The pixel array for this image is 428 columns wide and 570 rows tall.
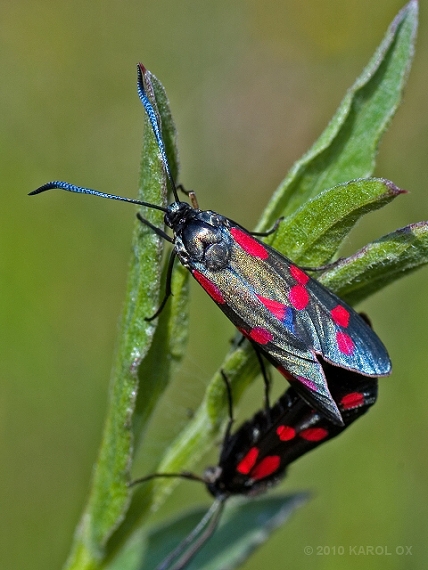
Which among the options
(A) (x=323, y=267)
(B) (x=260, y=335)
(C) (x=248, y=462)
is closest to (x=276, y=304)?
(B) (x=260, y=335)

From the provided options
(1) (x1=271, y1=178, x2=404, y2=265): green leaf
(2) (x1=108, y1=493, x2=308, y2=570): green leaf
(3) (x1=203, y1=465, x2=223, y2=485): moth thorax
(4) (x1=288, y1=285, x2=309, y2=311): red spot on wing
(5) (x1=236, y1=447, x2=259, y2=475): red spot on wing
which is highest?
(4) (x1=288, y1=285, x2=309, y2=311): red spot on wing

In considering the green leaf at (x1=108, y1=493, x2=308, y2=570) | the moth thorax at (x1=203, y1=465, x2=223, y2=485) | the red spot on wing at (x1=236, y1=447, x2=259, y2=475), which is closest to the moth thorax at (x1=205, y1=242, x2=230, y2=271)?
the red spot on wing at (x1=236, y1=447, x2=259, y2=475)

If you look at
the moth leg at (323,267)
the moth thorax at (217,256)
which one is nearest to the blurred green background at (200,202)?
the moth thorax at (217,256)

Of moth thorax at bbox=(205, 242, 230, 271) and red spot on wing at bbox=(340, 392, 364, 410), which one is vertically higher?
moth thorax at bbox=(205, 242, 230, 271)

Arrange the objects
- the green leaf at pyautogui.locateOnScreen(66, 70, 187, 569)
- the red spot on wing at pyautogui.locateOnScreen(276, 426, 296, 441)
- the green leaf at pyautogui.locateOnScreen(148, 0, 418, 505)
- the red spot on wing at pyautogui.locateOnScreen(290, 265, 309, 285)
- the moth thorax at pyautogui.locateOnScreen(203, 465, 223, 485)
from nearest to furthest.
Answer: the green leaf at pyautogui.locateOnScreen(66, 70, 187, 569) → the green leaf at pyautogui.locateOnScreen(148, 0, 418, 505) → the red spot on wing at pyautogui.locateOnScreen(290, 265, 309, 285) → the red spot on wing at pyautogui.locateOnScreen(276, 426, 296, 441) → the moth thorax at pyautogui.locateOnScreen(203, 465, 223, 485)

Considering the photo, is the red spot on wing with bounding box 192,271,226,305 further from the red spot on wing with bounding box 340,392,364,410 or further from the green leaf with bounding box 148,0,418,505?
the red spot on wing with bounding box 340,392,364,410

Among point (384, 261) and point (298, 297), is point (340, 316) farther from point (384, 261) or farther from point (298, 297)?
point (384, 261)

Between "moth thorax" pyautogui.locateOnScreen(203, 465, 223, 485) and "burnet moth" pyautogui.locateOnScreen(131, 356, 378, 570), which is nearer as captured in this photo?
"burnet moth" pyautogui.locateOnScreen(131, 356, 378, 570)

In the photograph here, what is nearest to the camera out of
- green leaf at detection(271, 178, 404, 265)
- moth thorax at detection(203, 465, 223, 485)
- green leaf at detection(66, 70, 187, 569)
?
green leaf at detection(271, 178, 404, 265)

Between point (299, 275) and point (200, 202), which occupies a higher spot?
point (200, 202)
